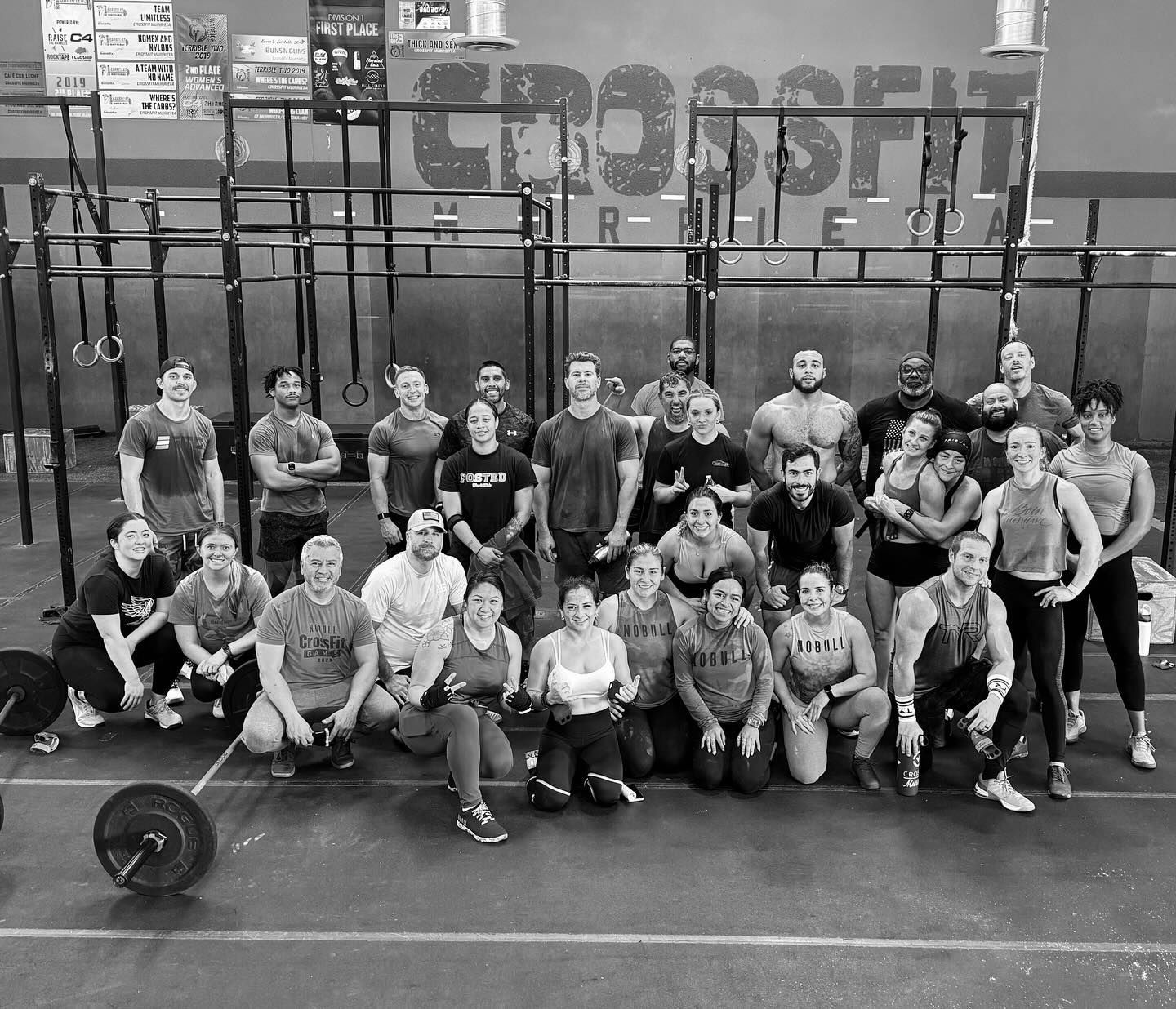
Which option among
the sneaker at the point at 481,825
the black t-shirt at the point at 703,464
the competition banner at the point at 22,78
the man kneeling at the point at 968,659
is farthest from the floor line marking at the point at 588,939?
the competition banner at the point at 22,78

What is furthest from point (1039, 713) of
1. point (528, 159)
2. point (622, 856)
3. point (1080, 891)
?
point (528, 159)

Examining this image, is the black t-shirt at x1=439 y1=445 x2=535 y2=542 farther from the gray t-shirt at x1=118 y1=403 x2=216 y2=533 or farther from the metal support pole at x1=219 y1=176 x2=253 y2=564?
the metal support pole at x1=219 y1=176 x2=253 y2=564

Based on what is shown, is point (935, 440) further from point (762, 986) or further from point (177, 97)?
point (177, 97)

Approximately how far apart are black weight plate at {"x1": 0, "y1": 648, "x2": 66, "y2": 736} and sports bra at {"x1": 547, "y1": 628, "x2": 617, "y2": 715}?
2.20 metres

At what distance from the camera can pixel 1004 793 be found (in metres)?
4.30

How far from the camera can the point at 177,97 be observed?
11344mm

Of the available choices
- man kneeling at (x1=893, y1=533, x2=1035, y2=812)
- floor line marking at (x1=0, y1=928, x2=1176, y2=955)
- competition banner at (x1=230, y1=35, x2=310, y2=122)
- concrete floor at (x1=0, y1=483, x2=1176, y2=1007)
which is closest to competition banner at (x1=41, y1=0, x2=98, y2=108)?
competition banner at (x1=230, y1=35, x2=310, y2=122)

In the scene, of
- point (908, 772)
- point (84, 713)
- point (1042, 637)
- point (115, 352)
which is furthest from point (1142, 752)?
point (115, 352)

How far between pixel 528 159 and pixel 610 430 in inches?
265

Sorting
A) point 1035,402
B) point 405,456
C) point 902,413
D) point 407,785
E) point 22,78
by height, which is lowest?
point 407,785

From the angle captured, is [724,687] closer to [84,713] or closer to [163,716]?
[163,716]

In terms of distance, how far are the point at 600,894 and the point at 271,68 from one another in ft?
33.2

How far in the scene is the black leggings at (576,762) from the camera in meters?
4.24

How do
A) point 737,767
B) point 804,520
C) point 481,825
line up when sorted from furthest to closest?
point 804,520, point 737,767, point 481,825
